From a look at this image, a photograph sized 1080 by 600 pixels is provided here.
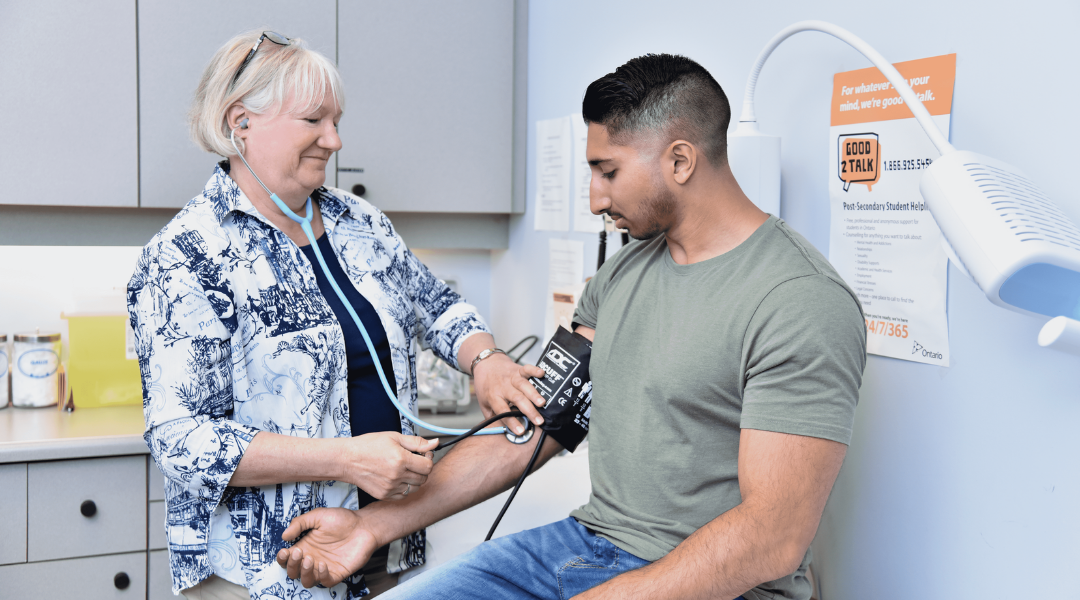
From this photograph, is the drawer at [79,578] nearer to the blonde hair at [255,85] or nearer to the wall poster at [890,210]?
the blonde hair at [255,85]

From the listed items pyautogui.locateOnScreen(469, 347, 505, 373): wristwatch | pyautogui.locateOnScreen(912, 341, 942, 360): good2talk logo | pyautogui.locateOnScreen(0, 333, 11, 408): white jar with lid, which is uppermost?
pyautogui.locateOnScreen(912, 341, 942, 360): good2talk logo

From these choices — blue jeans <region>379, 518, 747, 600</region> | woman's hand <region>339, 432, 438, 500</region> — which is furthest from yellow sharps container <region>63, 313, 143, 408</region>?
blue jeans <region>379, 518, 747, 600</region>

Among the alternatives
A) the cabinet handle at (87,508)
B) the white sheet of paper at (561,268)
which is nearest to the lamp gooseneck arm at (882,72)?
the white sheet of paper at (561,268)

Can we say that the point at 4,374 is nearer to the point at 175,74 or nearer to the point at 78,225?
the point at 78,225

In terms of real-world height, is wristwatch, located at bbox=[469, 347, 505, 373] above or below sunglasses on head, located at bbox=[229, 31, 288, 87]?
below

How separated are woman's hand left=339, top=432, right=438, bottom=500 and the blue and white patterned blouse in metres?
0.12

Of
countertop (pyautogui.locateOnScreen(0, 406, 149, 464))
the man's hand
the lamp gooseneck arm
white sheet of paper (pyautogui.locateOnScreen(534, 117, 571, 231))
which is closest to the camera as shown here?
the lamp gooseneck arm

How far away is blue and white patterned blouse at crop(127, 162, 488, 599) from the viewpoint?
43.1 inches

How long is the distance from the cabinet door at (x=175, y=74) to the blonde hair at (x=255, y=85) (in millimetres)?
725

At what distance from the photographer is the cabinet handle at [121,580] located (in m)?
1.81

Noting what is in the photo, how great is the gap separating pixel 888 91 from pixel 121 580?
1857 mm

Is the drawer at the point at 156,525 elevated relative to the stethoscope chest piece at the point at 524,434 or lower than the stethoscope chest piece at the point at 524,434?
lower

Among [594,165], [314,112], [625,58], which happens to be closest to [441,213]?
[625,58]

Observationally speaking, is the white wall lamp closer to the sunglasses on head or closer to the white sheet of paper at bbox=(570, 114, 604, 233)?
the sunglasses on head
